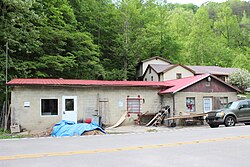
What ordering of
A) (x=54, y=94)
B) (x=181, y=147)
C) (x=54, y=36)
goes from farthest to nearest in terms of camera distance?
1. (x=54, y=36)
2. (x=54, y=94)
3. (x=181, y=147)

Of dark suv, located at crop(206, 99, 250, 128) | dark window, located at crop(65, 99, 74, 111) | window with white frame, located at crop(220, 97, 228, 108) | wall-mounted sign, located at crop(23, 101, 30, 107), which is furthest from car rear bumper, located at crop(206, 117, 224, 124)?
wall-mounted sign, located at crop(23, 101, 30, 107)

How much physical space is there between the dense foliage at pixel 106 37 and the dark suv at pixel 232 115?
1554 centimetres

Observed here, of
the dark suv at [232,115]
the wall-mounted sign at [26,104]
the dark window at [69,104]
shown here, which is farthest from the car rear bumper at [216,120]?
the wall-mounted sign at [26,104]

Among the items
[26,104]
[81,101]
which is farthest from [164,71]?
[26,104]

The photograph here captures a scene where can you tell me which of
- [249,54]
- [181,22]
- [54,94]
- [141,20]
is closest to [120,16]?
[141,20]

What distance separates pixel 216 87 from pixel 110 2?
25.1m

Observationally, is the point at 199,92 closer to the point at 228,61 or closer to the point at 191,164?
the point at 191,164

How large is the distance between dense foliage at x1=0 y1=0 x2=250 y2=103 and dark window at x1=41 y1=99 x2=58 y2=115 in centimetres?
584

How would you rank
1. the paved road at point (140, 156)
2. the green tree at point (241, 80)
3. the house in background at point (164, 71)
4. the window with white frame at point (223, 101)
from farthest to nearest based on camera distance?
the house in background at point (164, 71) < the green tree at point (241, 80) < the window with white frame at point (223, 101) < the paved road at point (140, 156)

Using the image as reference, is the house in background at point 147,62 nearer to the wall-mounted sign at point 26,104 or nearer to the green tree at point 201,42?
the green tree at point 201,42

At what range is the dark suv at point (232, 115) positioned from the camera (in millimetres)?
17484

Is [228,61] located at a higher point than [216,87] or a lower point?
higher

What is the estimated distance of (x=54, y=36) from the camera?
27.6m

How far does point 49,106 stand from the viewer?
18469 millimetres
